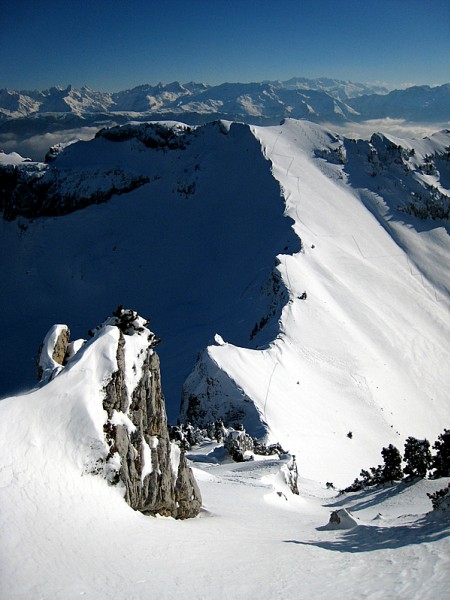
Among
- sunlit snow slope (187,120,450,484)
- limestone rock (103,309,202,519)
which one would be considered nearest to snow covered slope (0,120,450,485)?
sunlit snow slope (187,120,450,484)

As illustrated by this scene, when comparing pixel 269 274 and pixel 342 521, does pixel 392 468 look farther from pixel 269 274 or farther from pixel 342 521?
pixel 269 274

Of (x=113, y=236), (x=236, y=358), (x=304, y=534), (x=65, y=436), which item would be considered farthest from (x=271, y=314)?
(x=113, y=236)

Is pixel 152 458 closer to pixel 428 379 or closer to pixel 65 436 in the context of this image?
pixel 65 436

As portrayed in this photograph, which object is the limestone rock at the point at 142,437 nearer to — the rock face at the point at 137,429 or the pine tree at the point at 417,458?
the rock face at the point at 137,429

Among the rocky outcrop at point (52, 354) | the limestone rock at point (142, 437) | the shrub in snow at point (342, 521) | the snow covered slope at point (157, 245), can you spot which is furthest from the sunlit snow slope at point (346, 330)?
the rocky outcrop at point (52, 354)

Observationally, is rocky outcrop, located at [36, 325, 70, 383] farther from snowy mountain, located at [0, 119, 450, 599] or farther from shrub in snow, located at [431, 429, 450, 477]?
shrub in snow, located at [431, 429, 450, 477]

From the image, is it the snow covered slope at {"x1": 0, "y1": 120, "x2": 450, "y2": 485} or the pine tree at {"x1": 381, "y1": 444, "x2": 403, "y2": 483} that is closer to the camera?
the pine tree at {"x1": 381, "y1": 444, "x2": 403, "y2": 483}
